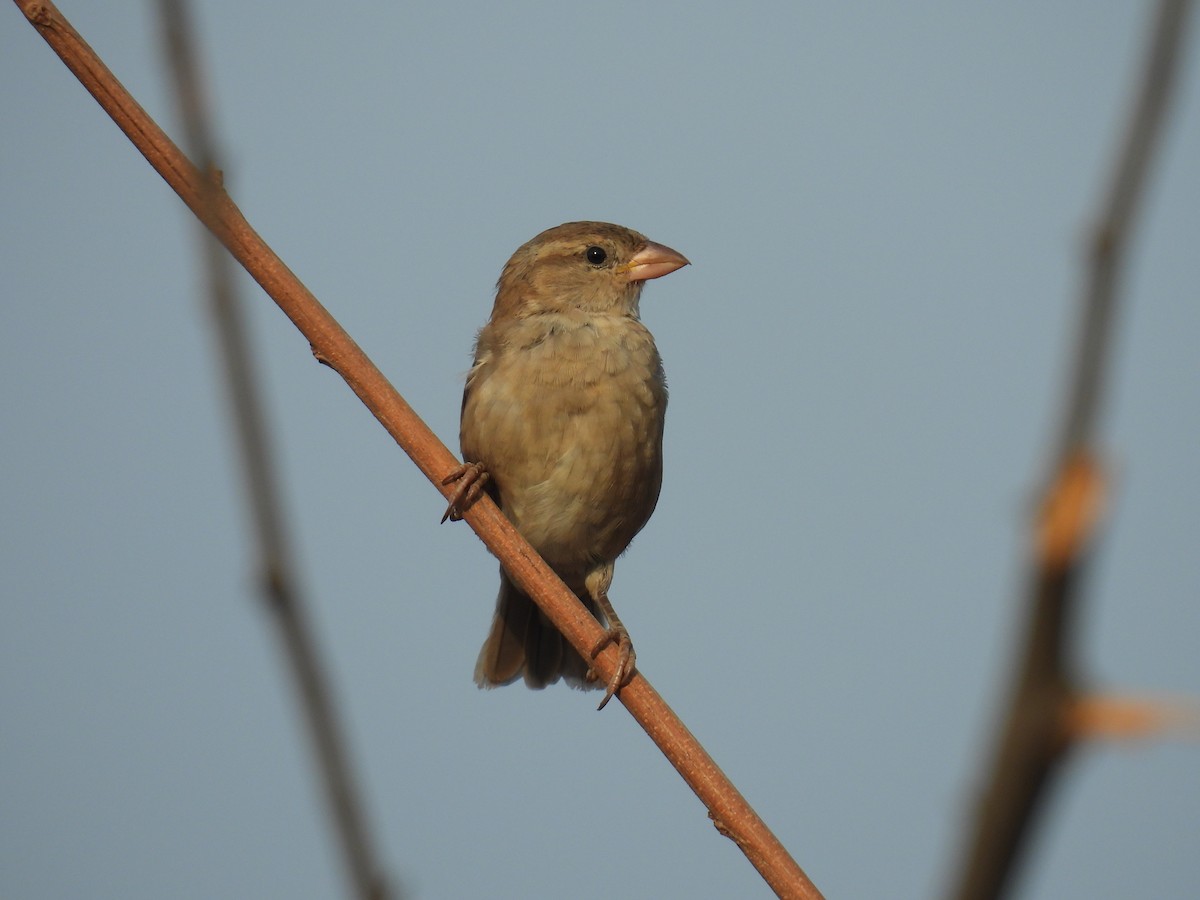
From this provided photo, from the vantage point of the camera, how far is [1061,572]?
2.19 ft

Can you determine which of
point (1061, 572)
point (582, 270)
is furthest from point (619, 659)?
point (1061, 572)

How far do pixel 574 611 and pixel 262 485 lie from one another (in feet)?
7.92

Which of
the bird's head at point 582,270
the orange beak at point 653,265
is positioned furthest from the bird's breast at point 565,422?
the orange beak at point 653,265

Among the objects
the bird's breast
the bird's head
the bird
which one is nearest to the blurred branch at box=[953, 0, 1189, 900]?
the bird

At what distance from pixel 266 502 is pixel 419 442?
202 centimetres

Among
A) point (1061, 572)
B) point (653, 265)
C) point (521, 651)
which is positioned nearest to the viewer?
point (1061, 572)

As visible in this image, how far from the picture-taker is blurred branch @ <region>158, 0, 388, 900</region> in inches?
48.4

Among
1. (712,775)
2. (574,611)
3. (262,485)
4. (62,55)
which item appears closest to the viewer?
(262,485)

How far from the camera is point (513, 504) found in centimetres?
528

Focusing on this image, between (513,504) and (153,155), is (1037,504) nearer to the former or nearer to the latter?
(153,155)

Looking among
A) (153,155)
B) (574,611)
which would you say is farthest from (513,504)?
(153,155)

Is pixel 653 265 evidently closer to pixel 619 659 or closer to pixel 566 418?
pixel 566 418

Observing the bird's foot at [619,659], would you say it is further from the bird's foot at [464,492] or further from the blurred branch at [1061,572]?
the blurred branch at [1061,572]

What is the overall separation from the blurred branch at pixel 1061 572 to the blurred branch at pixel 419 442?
65.6 inches
